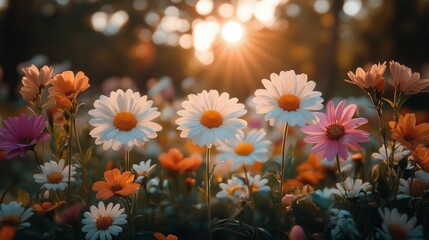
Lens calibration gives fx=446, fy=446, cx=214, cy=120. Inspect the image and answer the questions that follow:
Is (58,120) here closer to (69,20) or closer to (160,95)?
(160,95)

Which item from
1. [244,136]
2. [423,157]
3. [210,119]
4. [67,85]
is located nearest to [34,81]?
[67,85]

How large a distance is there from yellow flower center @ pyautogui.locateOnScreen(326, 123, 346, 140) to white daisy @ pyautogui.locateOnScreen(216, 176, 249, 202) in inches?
14.7

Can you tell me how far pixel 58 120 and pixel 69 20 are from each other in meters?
8.63

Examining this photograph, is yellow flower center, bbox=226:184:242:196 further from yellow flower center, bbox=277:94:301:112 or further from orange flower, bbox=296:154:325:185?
yellow flower center, bbox=277:94:301:112

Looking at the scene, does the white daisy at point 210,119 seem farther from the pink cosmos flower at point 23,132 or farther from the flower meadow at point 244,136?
the pink cosmos flower at point 23,132

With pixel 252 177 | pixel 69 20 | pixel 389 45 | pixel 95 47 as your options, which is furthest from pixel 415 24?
pixel 252 177

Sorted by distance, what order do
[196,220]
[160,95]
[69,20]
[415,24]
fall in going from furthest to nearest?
[415,24] → [69,20] → [160,95] → [196,220]

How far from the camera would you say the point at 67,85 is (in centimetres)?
126

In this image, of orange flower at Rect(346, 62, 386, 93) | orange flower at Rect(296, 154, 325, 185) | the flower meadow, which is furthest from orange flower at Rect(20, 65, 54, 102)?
orange flower at Rect(296, 154, 325, 185)

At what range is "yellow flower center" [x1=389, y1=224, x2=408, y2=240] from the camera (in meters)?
1.09

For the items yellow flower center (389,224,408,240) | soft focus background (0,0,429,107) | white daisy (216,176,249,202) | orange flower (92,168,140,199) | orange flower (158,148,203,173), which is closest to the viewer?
yellow flower center (389,224,408,240)

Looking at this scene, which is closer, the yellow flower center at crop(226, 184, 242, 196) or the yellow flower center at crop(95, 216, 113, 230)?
the yellow flower center at crop(95, 216, 113, 230)

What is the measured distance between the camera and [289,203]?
129 cm

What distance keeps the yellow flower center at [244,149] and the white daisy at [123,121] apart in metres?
0.41
